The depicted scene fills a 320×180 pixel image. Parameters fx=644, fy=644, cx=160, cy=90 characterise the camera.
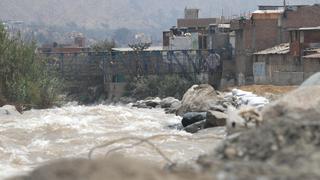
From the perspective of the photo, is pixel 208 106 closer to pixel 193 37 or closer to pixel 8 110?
pixel 8 110

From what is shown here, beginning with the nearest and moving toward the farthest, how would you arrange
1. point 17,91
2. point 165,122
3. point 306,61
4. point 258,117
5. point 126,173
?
point 126,173
point 258,117
point 165,122
point 17,91
point 306,61

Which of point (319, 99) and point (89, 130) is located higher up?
point (319, 99)

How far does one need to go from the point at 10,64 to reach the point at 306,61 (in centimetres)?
1405

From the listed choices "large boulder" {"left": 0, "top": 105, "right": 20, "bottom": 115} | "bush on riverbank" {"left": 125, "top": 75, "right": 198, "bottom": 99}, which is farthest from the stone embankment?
"bush on riverbank" {"left": 125, "top": 75, "right": 198, "bottom": 99}

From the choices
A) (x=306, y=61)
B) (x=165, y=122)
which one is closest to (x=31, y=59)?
(x=165, y=122)

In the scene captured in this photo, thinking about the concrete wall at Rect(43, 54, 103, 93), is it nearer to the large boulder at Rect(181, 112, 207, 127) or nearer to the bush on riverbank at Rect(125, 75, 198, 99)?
the bush on riverbank at Rect(125, 75, 198, 99)

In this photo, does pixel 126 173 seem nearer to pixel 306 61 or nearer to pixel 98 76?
pixel 306 61

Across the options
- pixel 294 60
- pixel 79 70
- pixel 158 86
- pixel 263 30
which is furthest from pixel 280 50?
pixel 79 70

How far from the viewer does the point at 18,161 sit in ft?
46.6

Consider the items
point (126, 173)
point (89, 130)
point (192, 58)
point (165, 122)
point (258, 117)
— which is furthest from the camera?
point (192, 58)

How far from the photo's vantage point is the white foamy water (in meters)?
13.9

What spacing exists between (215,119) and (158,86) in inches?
1133

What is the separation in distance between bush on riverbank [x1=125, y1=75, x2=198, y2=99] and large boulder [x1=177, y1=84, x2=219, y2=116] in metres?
17.8

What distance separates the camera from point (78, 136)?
18609 millimetres
